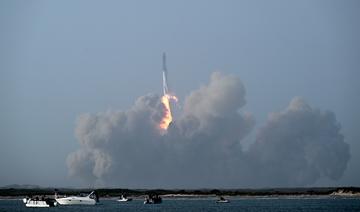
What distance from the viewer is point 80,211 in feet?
566

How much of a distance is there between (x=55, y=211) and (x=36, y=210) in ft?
46.2

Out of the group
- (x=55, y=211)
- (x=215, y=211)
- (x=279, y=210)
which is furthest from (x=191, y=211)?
(x=55, y=211)

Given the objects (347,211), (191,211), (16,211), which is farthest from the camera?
(16,211)

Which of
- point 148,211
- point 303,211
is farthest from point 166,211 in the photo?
point 303,211

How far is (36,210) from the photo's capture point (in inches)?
7436

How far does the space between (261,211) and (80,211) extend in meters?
37.0

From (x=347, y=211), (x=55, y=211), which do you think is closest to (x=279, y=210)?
(x=347, y=211)

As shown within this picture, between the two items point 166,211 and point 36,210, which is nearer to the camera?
point 166,211

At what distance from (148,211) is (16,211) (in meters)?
28.5

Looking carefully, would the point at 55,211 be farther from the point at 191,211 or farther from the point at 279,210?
the point at 279,210

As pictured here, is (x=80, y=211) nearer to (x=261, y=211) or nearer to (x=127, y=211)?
(x=127, y=211)

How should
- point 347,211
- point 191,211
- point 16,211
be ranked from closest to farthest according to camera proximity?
point 347,211
point 191,211
point 16,211

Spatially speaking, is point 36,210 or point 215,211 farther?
point 36,210

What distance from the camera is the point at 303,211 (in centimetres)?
16438
